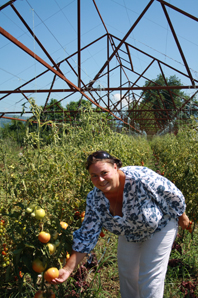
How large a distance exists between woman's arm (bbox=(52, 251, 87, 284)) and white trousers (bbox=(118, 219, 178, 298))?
1.44ft

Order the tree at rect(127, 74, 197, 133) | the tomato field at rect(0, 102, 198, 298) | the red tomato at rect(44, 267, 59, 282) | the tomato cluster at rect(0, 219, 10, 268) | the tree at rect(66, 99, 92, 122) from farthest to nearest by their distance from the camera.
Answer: the tree at rect(127, 74, 197, 133) < the tree at rect(66, 99, 92, 122) < the tomato cluster at rect(0, 219, 10, 268) < the tomato field at rect(0, 102, 198, 298) < the red tomato at rect(44, 267, 59, 282)

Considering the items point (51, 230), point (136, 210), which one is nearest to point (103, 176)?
point (136, 210)

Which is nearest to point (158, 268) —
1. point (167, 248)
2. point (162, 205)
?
point (167, 248)

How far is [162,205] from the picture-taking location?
5.98 ft

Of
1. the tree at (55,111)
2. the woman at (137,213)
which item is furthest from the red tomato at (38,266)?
the tree at (55,111)

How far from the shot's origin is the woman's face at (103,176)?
1.74 m

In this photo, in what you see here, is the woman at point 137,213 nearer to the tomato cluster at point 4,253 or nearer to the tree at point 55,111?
the tomato cluster at point 4,253

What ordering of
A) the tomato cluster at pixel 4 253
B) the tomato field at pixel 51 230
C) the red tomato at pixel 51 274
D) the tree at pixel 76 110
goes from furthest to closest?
the tree at pixel 76 110, the tomato cluster at pixel 4 253, the tomato field at pixel 51 230, the red tomato at pixel 51 274

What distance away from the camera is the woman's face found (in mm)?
1735

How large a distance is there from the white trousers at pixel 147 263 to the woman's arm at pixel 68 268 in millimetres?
440

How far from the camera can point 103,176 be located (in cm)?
175

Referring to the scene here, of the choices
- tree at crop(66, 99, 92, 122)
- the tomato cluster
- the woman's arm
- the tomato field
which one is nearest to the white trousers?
the tomato field

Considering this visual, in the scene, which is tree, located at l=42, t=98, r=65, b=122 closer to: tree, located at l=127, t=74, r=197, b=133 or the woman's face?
tree, located at l=127, t=74, r=197, b=133

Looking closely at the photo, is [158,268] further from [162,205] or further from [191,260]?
[191,260]
